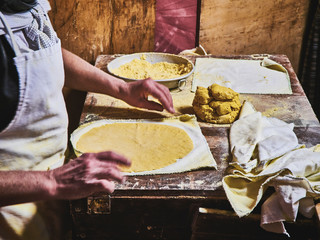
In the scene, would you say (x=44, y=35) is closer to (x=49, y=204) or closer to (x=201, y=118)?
(x=49, y=204)

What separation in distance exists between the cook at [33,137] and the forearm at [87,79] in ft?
0.85

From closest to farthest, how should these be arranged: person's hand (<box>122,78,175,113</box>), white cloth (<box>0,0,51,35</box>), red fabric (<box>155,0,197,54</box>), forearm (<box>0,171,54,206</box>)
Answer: forearm (<box>0,171,54,206</box>)
white cloth (<box>0,0,51,35</box>)
person's hand (<box>122,78,175,113</box>)
red fabric (<box>155,0,197,54</box>)

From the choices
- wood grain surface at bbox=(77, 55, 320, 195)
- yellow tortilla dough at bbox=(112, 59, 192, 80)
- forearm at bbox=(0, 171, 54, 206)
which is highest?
forearm at bbox=(0, 171, 54, 206)

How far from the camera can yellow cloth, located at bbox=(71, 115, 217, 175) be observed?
1.38m

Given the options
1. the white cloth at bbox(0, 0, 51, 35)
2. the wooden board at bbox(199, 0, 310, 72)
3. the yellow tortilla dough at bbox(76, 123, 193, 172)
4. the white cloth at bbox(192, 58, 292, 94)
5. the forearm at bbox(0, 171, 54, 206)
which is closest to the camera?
the forearm at bbox(0, 171, 54, 206)

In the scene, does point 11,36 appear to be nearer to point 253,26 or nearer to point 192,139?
point 192,139

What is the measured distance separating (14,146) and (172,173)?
64 centimetres

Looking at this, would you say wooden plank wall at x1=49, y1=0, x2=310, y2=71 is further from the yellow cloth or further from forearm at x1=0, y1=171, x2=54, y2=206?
forearm at x1=0, y1=171, x2=54, y2=206

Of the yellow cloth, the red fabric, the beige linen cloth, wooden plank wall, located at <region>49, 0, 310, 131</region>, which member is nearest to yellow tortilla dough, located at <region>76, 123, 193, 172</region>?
the yellow cloth

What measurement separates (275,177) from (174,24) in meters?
3.21

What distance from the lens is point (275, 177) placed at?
1.26m

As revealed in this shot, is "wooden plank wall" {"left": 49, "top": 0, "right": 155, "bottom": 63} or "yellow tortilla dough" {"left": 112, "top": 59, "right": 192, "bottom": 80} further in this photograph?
"wooden plank wall" {"left": 49, "top": 0, "right": 155, "bottom": 63}

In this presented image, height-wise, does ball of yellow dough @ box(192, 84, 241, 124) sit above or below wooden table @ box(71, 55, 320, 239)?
above

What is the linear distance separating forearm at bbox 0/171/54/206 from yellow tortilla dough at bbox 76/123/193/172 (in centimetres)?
37
